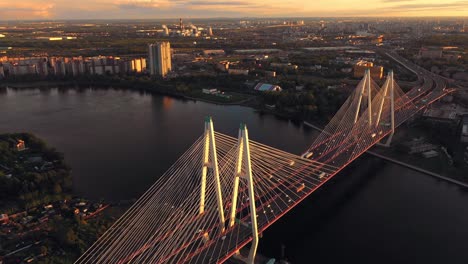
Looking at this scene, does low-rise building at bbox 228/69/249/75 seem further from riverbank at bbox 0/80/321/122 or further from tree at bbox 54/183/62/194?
tree at bbox 54/183/62/194

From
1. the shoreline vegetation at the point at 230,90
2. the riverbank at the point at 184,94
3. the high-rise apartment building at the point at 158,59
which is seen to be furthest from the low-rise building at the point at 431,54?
the high-rise apartment building at the point at 158,59

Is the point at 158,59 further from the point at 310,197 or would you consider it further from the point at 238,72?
the point at 310,197

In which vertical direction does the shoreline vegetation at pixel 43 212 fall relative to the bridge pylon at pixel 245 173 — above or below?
below

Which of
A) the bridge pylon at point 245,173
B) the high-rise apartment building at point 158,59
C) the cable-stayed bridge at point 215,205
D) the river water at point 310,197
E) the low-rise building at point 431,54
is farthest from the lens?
the low-rise building at point 431,54

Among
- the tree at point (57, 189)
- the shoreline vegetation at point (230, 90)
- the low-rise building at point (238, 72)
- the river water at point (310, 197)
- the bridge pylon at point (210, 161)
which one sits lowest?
the river water at point (310, 197)

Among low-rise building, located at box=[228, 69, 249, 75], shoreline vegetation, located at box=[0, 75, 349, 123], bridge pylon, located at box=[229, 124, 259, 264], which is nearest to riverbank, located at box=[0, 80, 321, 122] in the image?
shoreline vegetation, located at box=[0, 75, 349, 123]

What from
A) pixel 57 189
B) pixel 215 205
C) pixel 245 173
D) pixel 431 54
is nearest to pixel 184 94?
pixel 57 189

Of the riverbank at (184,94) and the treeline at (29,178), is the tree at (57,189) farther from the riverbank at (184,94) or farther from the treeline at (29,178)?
the riverbank at (184,94)

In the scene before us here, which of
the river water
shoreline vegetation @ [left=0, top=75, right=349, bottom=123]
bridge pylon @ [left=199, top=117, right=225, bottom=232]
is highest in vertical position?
bridge pylon @ [left=199, top=117, right=225, bottom=232]
